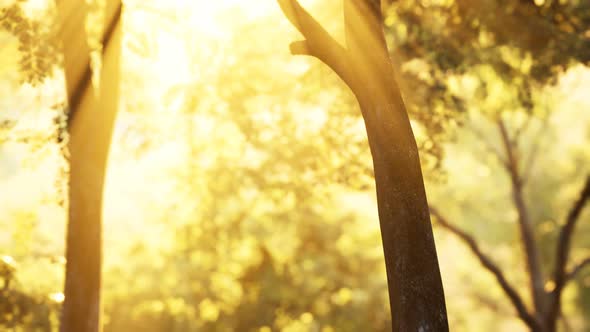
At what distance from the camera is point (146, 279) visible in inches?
1120

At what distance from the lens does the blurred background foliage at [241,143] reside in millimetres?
14641

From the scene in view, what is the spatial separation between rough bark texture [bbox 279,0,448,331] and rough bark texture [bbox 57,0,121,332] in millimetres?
4468

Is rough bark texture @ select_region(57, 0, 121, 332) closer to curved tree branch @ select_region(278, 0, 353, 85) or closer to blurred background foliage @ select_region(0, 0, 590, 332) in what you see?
blurred background foliage @ select_region(0, 0, 590, 332)

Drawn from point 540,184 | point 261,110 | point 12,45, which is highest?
point 12,45

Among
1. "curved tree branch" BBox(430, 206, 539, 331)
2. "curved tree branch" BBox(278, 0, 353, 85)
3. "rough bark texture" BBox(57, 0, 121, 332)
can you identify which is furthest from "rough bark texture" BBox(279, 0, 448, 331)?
"curved tree branch" BBox(430, 206, 539, 331)

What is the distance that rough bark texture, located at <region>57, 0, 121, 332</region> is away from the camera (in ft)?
37.6

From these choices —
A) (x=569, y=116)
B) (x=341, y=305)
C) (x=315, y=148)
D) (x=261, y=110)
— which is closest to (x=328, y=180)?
(x=315, y=148)

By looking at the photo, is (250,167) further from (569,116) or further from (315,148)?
(569,116)

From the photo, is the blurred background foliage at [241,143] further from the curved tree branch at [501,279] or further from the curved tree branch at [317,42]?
the curved tree branch at [317,42]

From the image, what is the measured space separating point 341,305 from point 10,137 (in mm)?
18769

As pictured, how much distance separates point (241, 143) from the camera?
2017 cm

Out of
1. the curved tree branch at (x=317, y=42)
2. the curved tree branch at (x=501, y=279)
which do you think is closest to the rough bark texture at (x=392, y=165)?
the curved tree branch at (x=317, y=42)

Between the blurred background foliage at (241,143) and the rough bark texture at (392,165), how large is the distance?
5.55 metres

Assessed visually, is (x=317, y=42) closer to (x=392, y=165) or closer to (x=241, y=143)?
(x=392, y=165)
